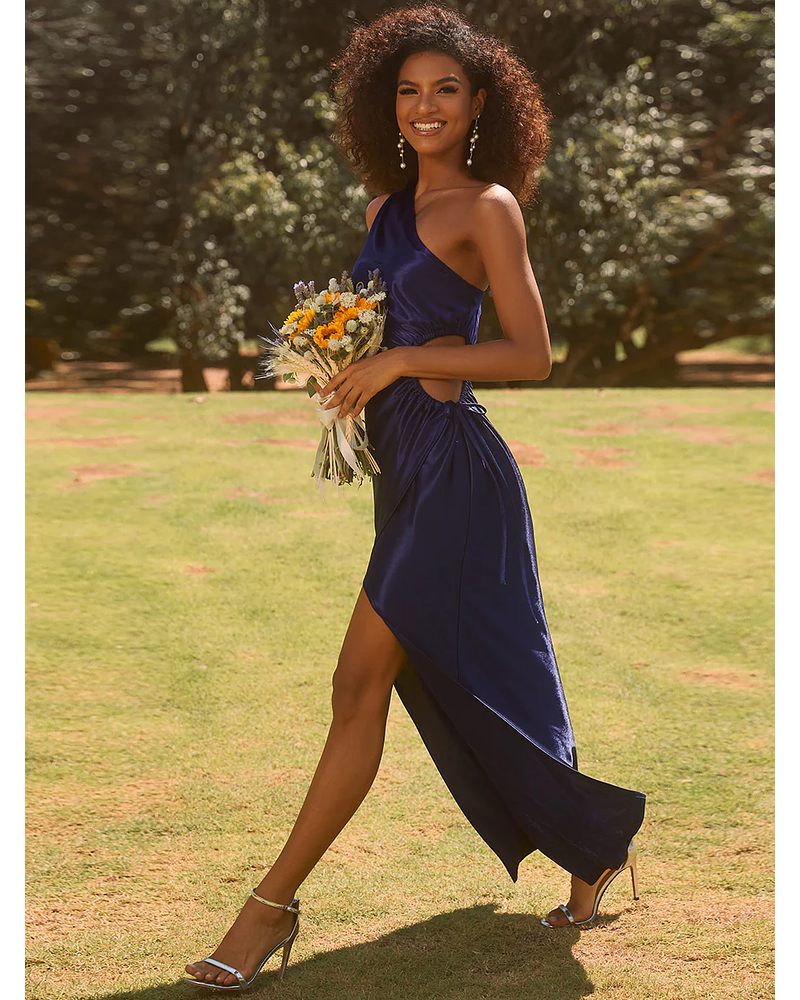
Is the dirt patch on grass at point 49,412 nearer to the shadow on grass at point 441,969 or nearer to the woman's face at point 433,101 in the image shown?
the woman's face at point 433,101

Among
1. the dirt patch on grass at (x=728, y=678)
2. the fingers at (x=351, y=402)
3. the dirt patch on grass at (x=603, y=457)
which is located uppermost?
the fingers at (x=351, y=402)

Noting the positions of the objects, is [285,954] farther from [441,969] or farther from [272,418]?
[272,418]

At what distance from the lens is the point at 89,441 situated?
36.5ft

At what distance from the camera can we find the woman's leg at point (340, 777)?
334 cm

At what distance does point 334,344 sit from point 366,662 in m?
0.87

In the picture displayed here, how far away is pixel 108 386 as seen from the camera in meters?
26.6

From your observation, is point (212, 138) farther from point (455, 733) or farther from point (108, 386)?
point (455, 733)

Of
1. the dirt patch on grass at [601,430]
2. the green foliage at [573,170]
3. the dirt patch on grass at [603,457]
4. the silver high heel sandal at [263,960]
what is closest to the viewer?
the silver high heel sandal at [263,960]

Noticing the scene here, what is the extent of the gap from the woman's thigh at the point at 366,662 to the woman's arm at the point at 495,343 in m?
0.59

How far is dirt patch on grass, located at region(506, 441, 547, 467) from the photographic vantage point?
992cm

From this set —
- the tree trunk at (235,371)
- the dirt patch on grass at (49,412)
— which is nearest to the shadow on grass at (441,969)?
the dirt patch on grass at (49,412)

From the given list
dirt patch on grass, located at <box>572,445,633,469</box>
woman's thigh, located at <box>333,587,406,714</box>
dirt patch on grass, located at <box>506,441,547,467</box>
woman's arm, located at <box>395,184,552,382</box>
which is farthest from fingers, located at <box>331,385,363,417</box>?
dirt patch on grass, located at <box>572,445,633,469</box>

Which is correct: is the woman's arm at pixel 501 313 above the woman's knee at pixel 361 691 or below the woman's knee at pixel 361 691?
above

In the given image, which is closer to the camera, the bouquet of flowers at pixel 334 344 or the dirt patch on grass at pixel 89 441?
the bouquet of flowers at pixel 334 344
